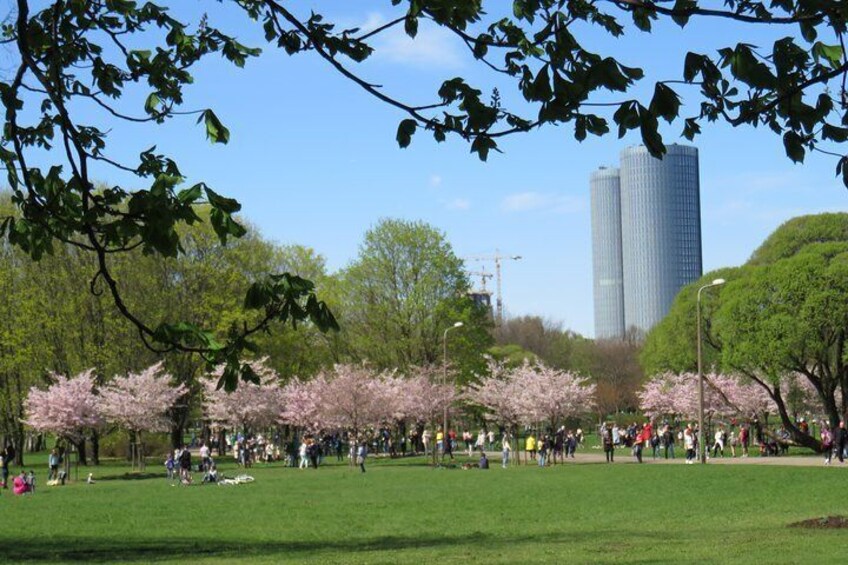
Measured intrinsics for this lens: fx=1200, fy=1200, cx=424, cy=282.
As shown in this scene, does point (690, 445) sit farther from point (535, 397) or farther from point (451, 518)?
point (451, 518)

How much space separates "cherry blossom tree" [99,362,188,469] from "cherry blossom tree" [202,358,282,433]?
17.9 ft

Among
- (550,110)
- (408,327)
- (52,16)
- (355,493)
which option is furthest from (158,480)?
(550,110)

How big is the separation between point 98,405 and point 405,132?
50777 millimetres

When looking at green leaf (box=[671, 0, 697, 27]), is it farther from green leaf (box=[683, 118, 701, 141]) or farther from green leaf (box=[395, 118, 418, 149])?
green leaf (box=[395, 118, 418, 149])

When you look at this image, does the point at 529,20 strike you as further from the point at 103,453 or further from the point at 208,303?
the point at 103,453

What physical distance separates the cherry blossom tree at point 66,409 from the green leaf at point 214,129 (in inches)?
1905

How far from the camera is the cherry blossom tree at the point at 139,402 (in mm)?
55031

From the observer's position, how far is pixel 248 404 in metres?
64.2

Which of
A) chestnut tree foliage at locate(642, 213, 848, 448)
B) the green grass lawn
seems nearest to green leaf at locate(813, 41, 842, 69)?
the green grass lawn

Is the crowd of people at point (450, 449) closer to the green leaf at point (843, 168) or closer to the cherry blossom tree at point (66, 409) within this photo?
the cherry blossom tree at point (66, 409)

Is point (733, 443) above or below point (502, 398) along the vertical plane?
below

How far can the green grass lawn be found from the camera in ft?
61.9

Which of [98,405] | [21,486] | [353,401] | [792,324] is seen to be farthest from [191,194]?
[353,401]

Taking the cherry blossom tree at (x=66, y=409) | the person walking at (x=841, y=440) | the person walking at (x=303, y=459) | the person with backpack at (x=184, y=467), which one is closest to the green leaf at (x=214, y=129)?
the person with backpack at (x=184, y=467)
